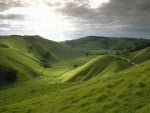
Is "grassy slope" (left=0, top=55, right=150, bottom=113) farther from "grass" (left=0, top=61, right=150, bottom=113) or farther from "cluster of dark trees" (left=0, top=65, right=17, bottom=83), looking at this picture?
"cluster of dark trees" (left=0, top=65, right=17, bottom=83)

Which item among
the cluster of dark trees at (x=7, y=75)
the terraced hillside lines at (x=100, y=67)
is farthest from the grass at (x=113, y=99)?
the cluster of dark trees at (x=7, y=75)

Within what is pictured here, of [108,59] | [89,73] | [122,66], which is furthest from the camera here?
[108,59]

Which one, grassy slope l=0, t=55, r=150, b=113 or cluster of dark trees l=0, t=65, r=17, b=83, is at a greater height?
grassy slope l=0, t=55, r=150, b=113

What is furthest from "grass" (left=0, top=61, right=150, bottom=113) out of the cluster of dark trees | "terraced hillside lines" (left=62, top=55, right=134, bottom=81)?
the cluster of dark trees

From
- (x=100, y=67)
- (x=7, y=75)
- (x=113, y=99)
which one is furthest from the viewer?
(x=7, y=75)

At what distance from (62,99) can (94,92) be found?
669 centimetres

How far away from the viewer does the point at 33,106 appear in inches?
2019

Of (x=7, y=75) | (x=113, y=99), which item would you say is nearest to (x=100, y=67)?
(x=7, y=75)

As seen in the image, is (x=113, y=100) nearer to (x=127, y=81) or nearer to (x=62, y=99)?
(x=127, y=81)

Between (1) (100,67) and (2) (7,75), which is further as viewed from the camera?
(2) (7,75)

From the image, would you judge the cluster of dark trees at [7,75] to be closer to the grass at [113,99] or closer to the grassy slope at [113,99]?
the grassy slope at [113,99]

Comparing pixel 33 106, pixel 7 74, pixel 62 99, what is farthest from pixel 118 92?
pixel 7 74

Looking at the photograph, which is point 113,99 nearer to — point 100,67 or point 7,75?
point 100,67

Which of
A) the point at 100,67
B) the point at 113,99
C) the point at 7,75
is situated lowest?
the point at 7,75
